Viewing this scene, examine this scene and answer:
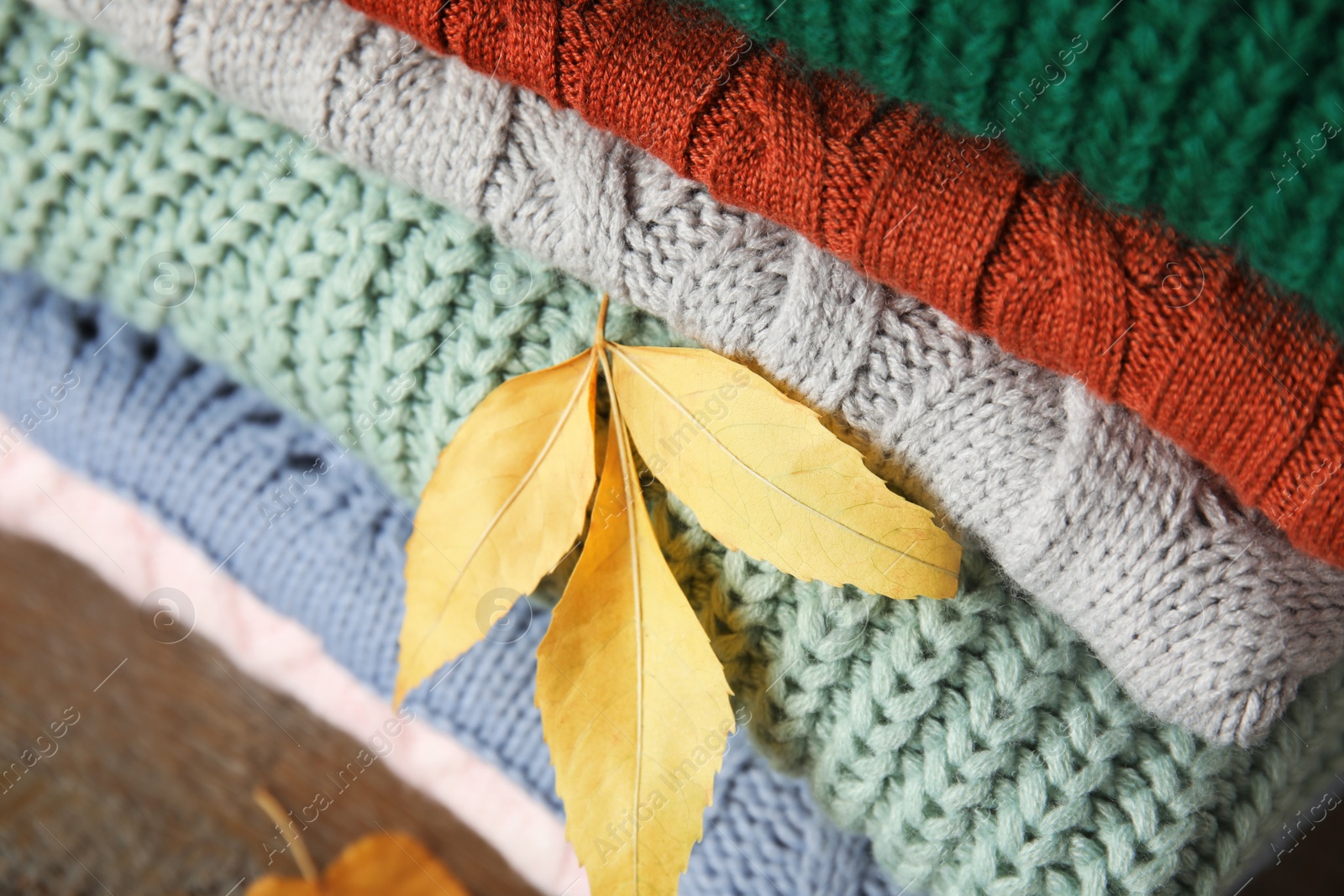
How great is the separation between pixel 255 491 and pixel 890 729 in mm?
329

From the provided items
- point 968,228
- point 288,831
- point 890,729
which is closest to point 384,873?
point 288,831

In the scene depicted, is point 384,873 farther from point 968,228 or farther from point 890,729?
point 968,228

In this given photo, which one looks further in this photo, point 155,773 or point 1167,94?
point 155,773

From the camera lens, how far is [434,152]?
36 centimetres

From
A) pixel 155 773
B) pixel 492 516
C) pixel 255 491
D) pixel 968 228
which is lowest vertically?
pixel 155 773

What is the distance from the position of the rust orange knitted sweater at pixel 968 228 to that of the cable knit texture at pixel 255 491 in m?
0.24

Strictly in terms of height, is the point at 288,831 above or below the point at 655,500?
below

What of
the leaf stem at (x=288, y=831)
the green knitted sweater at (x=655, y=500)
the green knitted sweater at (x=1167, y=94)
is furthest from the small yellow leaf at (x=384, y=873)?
the green knitted sweater at (x=1167, y=94)

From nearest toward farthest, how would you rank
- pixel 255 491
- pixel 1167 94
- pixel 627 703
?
pixel 1167 94 → pixel 627 703 → pixel 255 491

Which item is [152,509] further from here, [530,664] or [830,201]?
[830,201]

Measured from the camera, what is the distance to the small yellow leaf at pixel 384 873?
1.70ft

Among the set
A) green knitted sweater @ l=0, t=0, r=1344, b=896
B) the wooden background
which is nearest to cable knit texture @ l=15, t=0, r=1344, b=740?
green knitted sweater @ l=0, t=0, r=1344, b=896

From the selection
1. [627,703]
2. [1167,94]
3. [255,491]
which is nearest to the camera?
[1167,94]

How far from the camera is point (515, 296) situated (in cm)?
40
